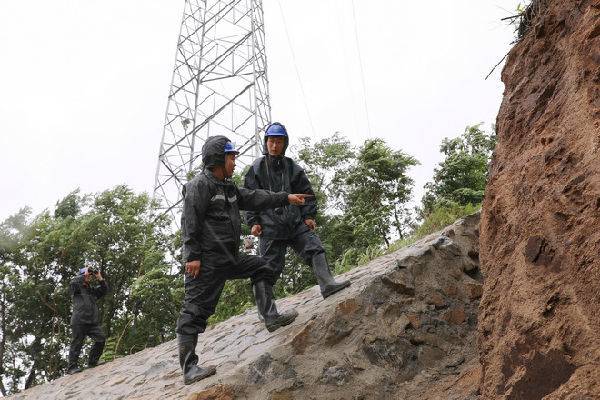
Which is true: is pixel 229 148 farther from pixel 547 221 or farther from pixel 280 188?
pixel 547 221

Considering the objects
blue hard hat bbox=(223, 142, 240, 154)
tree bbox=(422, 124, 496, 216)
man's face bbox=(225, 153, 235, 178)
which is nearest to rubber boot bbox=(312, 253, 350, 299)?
man's face bbox=(225, 153, 235, 178)

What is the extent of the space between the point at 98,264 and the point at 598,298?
18898 mm

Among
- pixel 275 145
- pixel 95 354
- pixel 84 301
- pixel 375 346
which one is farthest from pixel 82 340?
pixel 375 346

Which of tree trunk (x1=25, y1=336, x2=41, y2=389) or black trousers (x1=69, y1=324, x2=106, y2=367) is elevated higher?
tree trunk (x1=25, y1=336, x2=41, y2=389)

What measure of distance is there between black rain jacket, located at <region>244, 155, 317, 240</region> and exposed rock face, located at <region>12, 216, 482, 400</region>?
0.87m

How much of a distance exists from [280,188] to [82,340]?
596 centimetres

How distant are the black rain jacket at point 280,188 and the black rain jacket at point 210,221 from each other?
623mm

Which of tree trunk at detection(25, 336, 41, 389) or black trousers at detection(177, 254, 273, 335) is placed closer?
black trousers at detection(177, 254, 273, 335)

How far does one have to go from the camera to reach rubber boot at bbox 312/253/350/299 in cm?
555

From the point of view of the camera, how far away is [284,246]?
18.6ft

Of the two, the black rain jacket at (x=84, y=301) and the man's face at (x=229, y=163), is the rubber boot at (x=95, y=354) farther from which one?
the man's face at (x=229, y=163)

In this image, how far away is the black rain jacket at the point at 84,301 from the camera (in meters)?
9.61

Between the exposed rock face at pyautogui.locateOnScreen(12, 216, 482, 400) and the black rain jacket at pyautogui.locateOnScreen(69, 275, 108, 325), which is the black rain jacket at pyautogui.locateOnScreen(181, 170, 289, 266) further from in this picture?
the black rain jacket at pyautogui.locateOnScreen(69, 275, 108, 325)

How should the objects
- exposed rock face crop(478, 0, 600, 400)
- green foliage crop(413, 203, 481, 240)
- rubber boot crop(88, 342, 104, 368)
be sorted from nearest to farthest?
1. exposed rock face crop(478, 0, 600, 400)
2. green foliage crop(413, 203, 481, 240)
3. rubber boot crop(88, 342, 104, 368)
